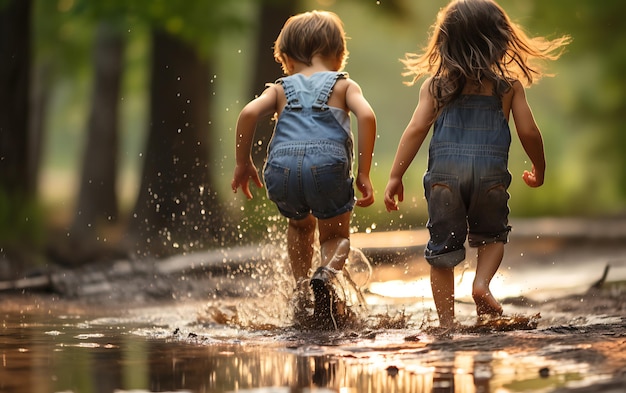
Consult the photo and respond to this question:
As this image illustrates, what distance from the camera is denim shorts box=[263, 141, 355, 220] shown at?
6.86 meters

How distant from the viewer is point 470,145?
662cm

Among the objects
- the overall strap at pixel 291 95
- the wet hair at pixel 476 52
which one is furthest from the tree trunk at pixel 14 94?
the wet hair at pixel 476 52

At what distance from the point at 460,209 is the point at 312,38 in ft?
4.57

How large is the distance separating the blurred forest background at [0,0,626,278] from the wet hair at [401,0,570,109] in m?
0.97

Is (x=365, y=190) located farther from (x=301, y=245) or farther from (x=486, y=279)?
(x=486, y=279)

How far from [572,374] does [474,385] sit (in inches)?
Result: 17.7

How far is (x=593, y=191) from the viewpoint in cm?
3128

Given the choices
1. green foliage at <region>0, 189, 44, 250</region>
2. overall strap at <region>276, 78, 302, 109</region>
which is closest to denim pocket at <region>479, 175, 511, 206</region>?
overall strap at <region>276, 78, 302, 109</region>

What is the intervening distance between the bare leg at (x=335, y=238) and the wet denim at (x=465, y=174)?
0.53m

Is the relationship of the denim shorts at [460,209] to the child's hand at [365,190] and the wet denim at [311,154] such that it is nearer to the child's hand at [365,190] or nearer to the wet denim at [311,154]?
the child's hand at [365,190]

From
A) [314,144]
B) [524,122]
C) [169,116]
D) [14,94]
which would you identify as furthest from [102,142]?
[524,122]

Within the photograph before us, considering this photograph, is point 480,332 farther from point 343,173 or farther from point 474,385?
point 474,385

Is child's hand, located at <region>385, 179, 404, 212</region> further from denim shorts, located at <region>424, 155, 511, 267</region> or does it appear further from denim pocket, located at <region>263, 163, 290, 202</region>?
denim pocket, located at <region>263, 163, 290, 202</region>

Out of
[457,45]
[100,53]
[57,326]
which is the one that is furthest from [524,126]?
[100,53]
